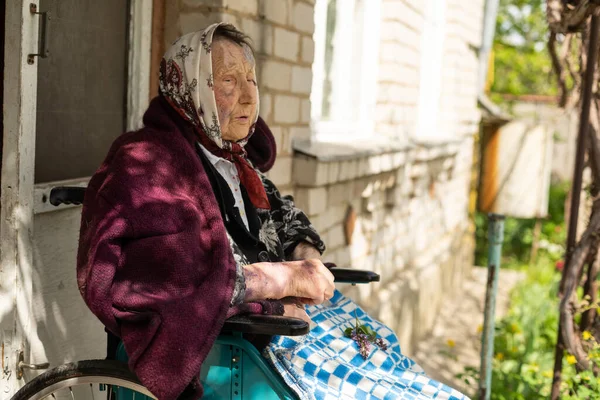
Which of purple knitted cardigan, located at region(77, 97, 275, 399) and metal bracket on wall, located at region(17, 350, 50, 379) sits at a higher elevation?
purple knitted cardigan, located at region(77, 97, 275, 399)

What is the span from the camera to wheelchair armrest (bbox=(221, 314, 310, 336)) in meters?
1.80

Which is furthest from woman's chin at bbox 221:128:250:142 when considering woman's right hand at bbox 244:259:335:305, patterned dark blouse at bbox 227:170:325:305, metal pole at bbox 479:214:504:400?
metal pole at bbox 479:214:504:400

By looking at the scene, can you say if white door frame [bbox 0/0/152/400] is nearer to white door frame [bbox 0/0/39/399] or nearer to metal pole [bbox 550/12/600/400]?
white door frame [bbox 0/0/39/399]

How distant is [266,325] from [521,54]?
12888 mm

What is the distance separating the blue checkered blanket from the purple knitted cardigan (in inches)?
7.5

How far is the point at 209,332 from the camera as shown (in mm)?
1810

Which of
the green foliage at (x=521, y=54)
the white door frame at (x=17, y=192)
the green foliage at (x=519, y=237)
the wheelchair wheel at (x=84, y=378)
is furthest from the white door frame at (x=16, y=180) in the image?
the green foliage at (x=521, y=54)

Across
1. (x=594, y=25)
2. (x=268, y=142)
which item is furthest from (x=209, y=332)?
(x=594, y=25)

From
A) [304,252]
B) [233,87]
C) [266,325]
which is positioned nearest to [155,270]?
[266,325]

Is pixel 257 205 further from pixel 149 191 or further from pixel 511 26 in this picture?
pixel 511 26

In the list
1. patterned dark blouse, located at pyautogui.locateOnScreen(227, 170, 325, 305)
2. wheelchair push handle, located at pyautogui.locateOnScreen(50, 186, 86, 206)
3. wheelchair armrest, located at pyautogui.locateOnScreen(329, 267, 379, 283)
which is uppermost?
wheelchair push handle, located at pyautogui.locateOnScreen(50, 186, 86, 206)

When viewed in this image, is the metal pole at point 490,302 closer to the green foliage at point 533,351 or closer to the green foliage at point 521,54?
the green foliage at point 533,351

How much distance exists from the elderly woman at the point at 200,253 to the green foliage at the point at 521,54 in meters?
10.7

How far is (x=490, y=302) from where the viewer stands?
368cm
